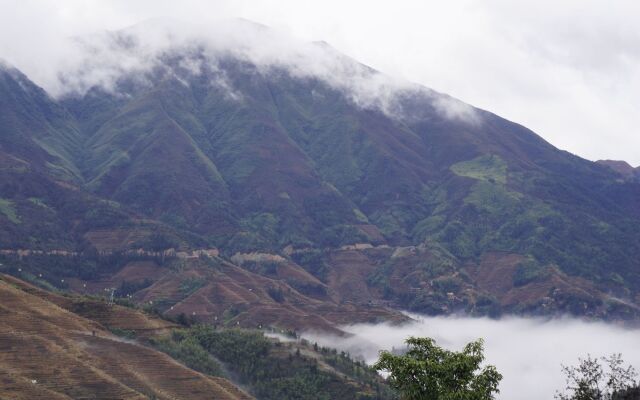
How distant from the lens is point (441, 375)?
60500 mm

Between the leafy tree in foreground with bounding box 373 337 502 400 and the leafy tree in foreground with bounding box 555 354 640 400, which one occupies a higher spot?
the leafy tree in foreground with bounding box 555 354 640 400

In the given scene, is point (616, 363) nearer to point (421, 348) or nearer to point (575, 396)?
point (575, 396)

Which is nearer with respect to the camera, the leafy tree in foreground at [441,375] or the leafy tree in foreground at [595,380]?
the leafy tree in foreground at [441,375]

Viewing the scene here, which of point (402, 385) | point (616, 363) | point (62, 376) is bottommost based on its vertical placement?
point (62, 376)

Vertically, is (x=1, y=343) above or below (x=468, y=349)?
below

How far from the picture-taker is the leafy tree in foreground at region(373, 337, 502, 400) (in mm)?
60188

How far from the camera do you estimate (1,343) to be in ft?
644

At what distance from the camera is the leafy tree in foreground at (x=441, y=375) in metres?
60.2

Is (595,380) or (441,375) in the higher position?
(595,380)

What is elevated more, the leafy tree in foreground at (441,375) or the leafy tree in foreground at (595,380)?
the leafy tree in foreground at (595,380)

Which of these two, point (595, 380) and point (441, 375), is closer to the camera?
point (441, 375)

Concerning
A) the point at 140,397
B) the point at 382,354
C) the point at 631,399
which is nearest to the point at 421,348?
the point at 382,354

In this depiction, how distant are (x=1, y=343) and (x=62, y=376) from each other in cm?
1692

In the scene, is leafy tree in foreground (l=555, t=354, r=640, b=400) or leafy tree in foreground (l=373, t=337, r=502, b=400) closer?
leafy tree in foreground (l=373, t=337, r=502, b=400)
